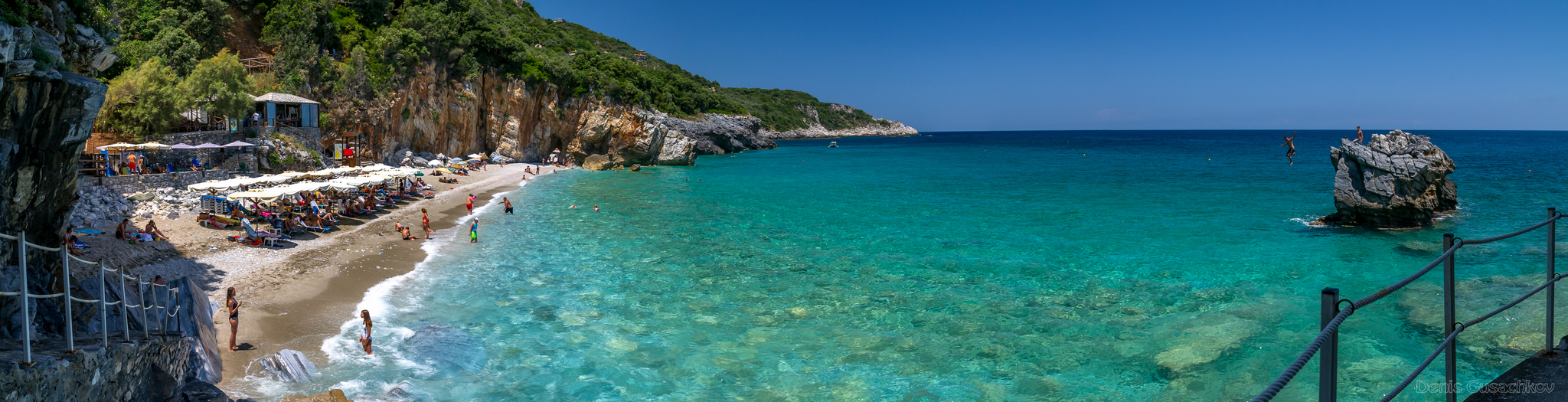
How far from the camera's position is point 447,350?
12352 mm

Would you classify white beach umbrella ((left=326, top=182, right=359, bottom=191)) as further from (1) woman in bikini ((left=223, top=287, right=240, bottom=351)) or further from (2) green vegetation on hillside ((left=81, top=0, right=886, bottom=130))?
(1) woman in bikini ((left=223, top=287, right=240, bottom=351))

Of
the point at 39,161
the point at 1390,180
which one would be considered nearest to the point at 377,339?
the point at 39,161

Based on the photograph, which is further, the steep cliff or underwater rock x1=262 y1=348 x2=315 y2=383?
underwater rock x1=262 y1=348 x2=315 y2=383

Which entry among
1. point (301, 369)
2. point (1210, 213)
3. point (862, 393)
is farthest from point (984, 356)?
point (1210, 213)

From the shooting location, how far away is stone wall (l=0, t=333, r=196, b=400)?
19.0 feet

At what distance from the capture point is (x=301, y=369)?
1094cm

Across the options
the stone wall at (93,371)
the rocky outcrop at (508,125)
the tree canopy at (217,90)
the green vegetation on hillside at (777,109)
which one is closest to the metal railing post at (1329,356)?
the stone wall at (93,371)

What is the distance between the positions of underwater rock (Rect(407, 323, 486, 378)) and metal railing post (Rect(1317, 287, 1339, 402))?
38.1ft

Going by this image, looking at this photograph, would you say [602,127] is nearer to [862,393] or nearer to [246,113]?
[246,113]

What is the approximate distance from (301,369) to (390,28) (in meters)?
41.4

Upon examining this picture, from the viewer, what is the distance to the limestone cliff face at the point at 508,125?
4475 cm

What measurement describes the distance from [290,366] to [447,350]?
224 centimetres

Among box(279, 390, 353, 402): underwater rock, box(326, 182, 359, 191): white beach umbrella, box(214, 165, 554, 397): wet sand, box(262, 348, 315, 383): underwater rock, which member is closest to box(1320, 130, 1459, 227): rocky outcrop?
box(279, 390, 353, 402): underwater rock

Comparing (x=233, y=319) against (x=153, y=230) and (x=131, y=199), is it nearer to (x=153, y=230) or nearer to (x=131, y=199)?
(x=153, y=230)
